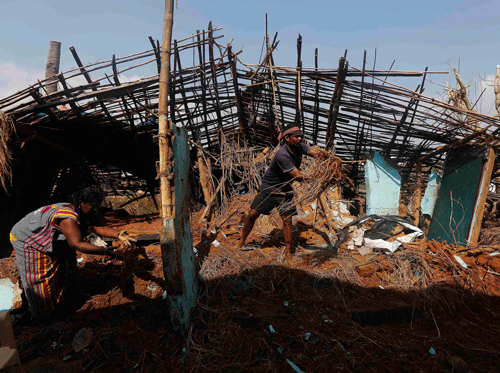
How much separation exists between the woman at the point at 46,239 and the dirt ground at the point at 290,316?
1.18 ft

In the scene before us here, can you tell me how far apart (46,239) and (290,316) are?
2.53 metres

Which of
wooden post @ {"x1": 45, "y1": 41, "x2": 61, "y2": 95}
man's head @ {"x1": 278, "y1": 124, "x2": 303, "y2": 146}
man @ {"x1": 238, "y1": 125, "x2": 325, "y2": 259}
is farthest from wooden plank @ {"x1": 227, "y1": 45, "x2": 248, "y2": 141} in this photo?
wooden post @ {"x1": 45, "y1": 41, "x2": 61, "y2": 95}

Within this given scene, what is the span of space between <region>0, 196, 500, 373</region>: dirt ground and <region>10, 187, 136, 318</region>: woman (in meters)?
0.36

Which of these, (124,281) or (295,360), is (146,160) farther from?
(295,360)

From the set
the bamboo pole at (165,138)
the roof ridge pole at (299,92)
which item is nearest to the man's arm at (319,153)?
the bamboo pole at (165,138)

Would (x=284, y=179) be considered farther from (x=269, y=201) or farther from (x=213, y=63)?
(x=213, y=63)

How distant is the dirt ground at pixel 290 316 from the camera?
2.51 metres

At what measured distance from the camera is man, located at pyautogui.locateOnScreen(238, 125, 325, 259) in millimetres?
3768

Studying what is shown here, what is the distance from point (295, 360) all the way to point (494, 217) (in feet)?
21.1

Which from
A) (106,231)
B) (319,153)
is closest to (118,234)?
(106,231)

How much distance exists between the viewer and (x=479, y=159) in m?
5.11

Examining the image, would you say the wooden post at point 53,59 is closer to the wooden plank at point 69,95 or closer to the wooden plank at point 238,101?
the wooden plank at point 69,95

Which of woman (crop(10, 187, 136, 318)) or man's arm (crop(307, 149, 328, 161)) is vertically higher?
man's arm (crop(307, 149, 328, 161))

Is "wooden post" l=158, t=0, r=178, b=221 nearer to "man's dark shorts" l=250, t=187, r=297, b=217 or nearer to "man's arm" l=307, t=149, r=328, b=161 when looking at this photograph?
"man's dark shorts" l=250, t=187, r=297, b=217
